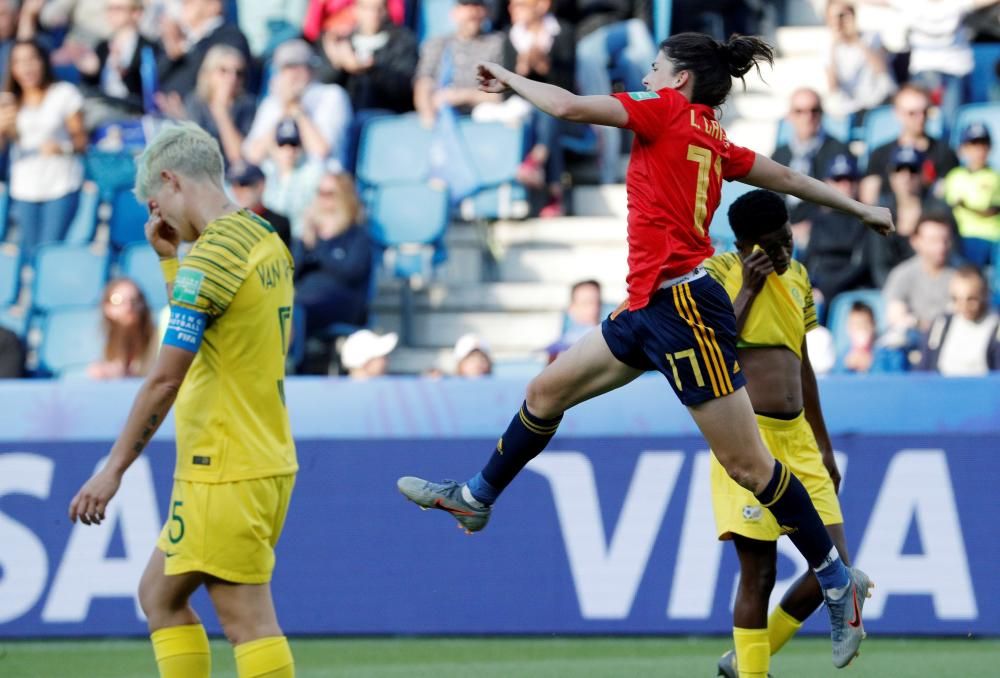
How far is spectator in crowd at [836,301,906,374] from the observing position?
1023cm

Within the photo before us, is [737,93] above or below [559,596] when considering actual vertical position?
above

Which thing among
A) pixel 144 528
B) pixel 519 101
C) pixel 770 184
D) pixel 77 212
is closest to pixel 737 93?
pixel 519 101

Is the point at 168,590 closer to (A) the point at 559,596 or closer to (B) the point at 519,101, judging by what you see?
(A) the point at 559,596

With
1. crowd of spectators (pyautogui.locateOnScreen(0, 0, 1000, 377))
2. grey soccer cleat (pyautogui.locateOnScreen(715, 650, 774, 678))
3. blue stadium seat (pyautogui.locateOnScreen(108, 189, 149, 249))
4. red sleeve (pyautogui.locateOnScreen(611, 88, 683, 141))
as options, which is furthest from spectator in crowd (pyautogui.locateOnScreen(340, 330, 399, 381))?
red sleeve (pyautogui.locateOnScreen(611, 88, 683, 141))

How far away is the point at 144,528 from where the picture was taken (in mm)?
8773

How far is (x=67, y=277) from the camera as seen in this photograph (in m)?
12.3

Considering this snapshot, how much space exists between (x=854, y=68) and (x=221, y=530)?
895 centimetres

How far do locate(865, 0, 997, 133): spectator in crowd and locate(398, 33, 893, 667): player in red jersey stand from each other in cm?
707

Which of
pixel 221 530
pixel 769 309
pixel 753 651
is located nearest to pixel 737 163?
pixel 769 309

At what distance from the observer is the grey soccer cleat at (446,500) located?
20.4ft

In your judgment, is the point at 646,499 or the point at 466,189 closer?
the point at 646,499

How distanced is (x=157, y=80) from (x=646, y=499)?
6.88m

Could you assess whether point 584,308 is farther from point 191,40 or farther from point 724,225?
point 191,40

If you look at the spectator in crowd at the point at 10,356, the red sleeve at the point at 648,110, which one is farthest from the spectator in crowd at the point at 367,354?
the red sleeve at the point at 648,110
